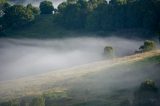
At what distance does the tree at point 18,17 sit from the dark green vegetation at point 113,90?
106 m

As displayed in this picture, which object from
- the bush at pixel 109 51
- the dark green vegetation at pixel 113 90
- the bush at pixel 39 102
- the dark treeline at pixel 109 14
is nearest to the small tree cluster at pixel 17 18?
the dark treeline at pixel 109 14

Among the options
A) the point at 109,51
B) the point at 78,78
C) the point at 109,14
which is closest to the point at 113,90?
the point at 78,78

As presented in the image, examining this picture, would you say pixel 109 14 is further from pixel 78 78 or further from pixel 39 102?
pixel 39 102

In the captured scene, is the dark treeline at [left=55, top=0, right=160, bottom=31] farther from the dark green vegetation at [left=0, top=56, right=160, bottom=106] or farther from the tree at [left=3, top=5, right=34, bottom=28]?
the dark green vegetation at [left=0, top=56, right=160, bottom=106]

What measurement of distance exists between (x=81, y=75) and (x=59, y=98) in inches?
575

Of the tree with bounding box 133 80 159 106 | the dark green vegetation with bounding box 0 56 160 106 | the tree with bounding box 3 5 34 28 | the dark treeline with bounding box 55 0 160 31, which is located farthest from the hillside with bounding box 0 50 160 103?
the tree with bounding box 3 5 34 28

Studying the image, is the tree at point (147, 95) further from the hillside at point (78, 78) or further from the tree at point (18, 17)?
the tree at point (18, 17)

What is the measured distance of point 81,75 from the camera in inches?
3474

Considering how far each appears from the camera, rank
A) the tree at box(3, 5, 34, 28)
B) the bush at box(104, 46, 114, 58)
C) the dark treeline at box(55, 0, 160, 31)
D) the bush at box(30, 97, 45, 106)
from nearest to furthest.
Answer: the bush at box(30, 97, 45, 106), the bush at box(104, 46, 114, 58), the dark treeline at box(55, 0, 160, 31), the tree at box(3, 5, 34, 28)

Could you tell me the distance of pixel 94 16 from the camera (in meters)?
168

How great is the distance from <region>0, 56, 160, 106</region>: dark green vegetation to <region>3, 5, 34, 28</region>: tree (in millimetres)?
105844

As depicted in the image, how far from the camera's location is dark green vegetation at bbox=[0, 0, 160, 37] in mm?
154125

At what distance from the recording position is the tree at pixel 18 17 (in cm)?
18762

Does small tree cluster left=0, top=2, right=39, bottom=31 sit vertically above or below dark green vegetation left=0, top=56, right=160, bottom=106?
above
